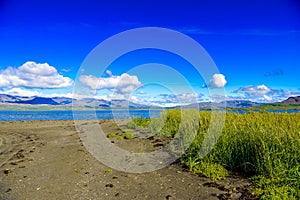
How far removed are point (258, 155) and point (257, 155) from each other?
0.35 m

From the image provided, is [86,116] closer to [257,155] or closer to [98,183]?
[98,183]

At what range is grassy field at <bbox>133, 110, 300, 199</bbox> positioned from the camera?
6772 mm

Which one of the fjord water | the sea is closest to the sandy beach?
the sea

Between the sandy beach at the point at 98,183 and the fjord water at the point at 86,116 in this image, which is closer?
the sandy beach at the point at 98,183

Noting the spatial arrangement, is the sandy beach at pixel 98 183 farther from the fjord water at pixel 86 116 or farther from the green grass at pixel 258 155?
the fjord water at pixel 86 116

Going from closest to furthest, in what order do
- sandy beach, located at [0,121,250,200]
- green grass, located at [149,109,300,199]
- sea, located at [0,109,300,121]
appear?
green grass, located at [149,109,300,199] < sandy beach, located at [0,121,250,200] < sea, located at [0,109,300,121]

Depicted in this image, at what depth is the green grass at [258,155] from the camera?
6.76 m

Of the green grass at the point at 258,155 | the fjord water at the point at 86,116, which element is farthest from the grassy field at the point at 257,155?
the fjord water at the point at 86,116

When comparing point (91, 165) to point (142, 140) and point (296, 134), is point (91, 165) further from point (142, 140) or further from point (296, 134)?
point (296, 134)

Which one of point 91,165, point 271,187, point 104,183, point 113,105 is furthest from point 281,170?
point 113,105

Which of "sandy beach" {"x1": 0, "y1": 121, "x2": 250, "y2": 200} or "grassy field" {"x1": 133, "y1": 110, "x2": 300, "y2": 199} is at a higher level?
"grassy field" {"x1": 133, "y1": 110, "x2": 300, "y2": 199}

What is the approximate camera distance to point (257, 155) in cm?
767

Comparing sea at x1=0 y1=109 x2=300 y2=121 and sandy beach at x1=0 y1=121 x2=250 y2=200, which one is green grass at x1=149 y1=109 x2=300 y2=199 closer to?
sandy beach at x1=0 y1=121 x2=250 y2=200

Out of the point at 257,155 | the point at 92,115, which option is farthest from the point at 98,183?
the point at 92,115
